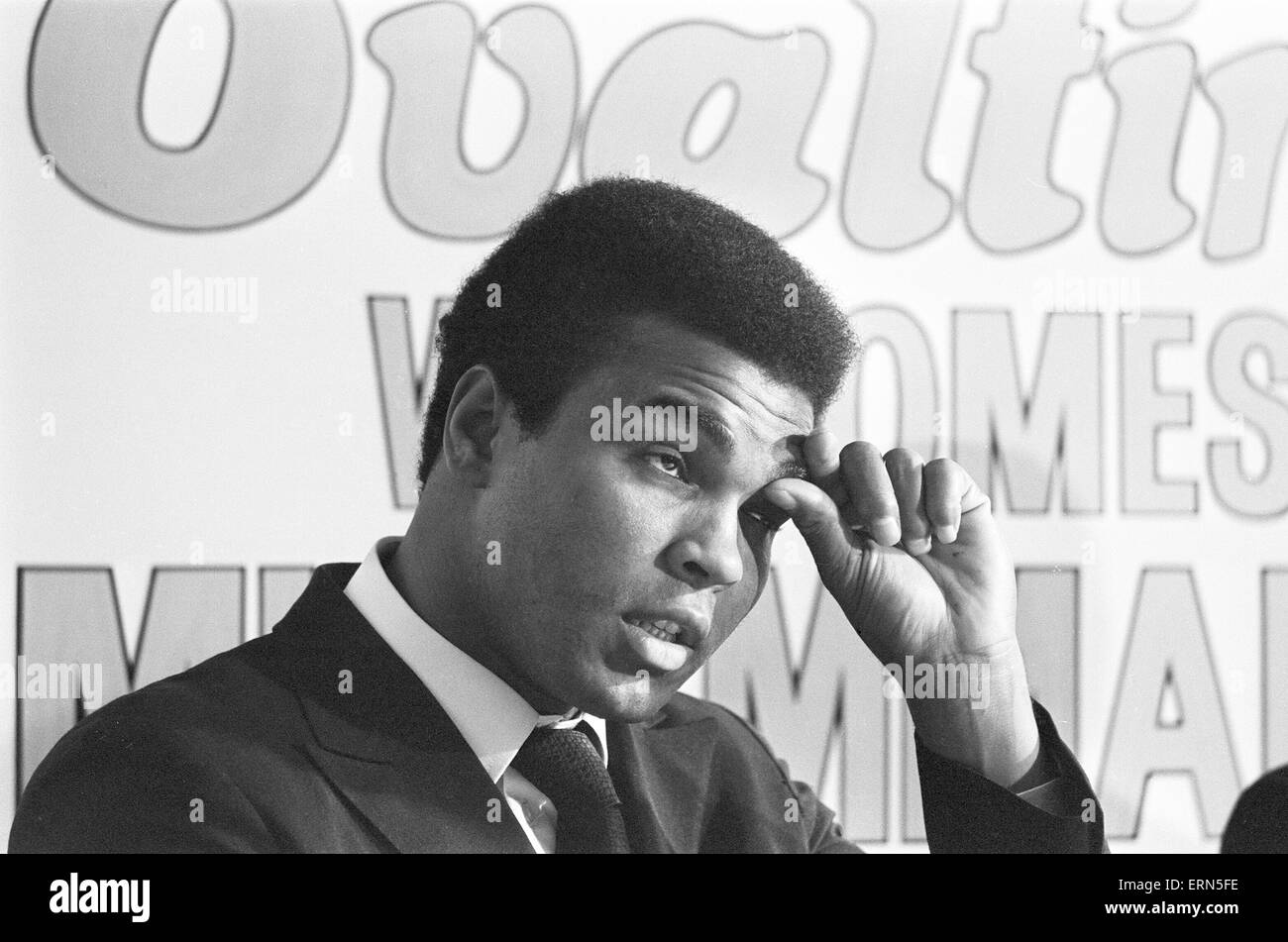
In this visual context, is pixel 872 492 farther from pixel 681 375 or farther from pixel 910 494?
pixel 681 375

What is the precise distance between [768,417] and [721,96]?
72 centimetres

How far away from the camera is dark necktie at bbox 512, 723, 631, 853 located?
1799 millimetres

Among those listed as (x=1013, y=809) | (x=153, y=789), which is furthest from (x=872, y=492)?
(x=153, y=789)

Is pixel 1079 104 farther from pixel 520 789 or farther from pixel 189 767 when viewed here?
pixel 189 767

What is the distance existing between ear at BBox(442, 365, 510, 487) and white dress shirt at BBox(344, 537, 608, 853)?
0.66 feet

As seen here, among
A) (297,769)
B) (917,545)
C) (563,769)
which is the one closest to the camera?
(297,769)

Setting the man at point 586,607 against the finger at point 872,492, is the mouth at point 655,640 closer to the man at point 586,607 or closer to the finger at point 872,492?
the man at point 586,607

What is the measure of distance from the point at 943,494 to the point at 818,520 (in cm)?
20

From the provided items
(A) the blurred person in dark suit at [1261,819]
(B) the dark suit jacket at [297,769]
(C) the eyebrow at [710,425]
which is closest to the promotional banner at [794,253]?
(A) the blurred person in dark suit at [1261,819]

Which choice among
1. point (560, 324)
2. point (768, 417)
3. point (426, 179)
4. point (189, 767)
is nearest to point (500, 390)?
point (560, 324)

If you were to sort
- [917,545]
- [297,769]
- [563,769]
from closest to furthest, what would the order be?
1. [297,769]
2. [563,769]
3. [917,545]

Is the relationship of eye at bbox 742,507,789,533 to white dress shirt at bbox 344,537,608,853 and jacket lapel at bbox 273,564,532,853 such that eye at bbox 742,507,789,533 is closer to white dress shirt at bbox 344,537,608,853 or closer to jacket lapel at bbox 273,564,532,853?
white dress shirt at bbox 344,537,608,853

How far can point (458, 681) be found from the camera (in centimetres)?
177

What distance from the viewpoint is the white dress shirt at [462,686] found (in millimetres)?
1763
